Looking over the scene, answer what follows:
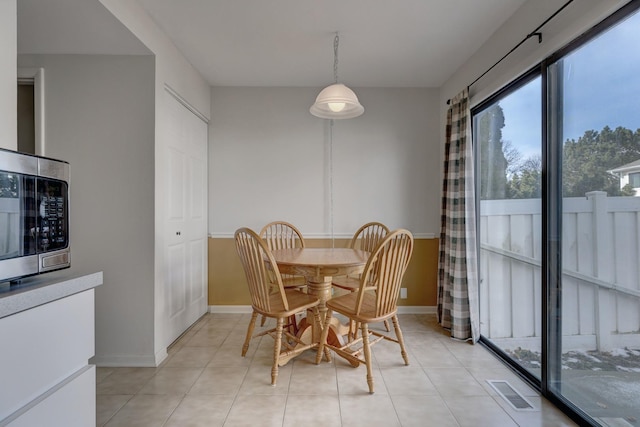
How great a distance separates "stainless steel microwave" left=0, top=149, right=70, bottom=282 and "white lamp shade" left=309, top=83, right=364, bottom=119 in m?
1.64

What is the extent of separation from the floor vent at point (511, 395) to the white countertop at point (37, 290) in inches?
88.2

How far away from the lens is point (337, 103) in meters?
2.34

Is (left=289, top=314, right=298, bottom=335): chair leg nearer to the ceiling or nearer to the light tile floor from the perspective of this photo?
the light tile floor

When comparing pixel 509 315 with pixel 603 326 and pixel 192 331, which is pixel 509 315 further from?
pixel 192 331

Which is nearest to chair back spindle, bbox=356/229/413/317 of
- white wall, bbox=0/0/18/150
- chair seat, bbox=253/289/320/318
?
chair seat, bbox=253/289/320/318

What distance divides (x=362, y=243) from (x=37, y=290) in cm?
271

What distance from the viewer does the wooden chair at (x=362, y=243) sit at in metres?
2.75

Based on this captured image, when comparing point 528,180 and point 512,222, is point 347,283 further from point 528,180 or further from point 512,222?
point 528,180

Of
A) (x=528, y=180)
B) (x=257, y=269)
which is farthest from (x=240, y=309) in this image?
(x=528, y=180)

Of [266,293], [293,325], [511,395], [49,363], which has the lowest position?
[511,395]

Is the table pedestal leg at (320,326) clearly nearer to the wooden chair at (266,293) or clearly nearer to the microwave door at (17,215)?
the wooden chair at (266,293)

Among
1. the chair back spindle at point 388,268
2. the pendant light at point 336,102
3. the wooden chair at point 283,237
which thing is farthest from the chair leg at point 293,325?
the pendant light at point 336,102

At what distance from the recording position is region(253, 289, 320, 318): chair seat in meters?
2.17

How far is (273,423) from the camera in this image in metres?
1.72
